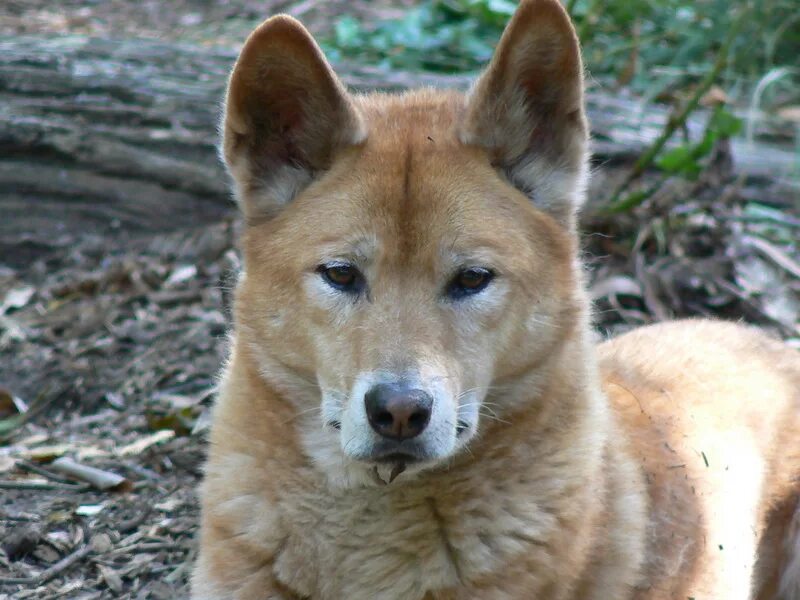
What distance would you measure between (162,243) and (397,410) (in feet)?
14.1

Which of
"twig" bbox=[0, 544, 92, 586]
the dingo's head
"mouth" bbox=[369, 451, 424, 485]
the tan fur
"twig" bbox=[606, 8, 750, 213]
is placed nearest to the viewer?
"mouth" bbox=[369, 451, 424, 485]

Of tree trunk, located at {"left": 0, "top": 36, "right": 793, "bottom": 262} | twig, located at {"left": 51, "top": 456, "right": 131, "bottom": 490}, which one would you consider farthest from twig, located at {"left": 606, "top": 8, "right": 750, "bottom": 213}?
twig, located at {"left": 51, "top": 456, "right": 131, "bottom": 490}

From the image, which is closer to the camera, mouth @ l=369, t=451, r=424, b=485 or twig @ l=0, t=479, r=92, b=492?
mouth @ l=369, t=451, r=424, b=485

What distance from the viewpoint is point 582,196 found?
12.9 ft

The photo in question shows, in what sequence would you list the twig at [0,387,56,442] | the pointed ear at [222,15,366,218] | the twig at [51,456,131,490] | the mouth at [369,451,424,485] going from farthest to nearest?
1. the twig at [0,387,56,442]
2. the twig at [51,456,131,490]
3. the pointed ear at [222,15,366,218]
4. the mouth at [369,451,424,485]

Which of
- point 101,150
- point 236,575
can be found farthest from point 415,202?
point 101,150

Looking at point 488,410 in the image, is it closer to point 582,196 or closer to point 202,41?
point 582,196

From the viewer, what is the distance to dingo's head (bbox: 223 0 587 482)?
3.36 m

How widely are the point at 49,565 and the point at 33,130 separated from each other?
3.52m

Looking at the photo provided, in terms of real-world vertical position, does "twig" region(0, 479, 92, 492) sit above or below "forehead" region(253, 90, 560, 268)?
below

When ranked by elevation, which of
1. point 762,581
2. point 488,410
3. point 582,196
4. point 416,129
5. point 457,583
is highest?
point 416,129

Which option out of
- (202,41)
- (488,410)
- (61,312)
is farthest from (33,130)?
(488,410)

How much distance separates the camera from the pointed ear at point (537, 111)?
3.55 meters

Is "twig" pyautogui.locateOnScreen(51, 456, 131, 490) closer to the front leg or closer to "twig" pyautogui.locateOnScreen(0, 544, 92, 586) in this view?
"twig" pyautogui.locateOnScreen(0, 544, 92, 586)
